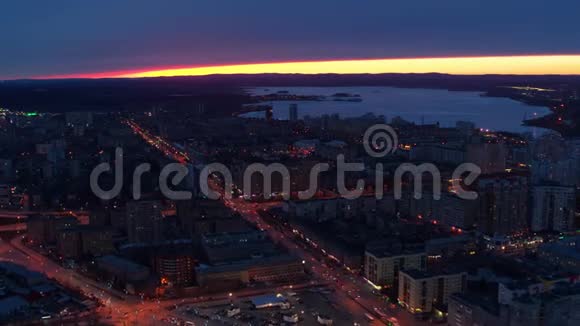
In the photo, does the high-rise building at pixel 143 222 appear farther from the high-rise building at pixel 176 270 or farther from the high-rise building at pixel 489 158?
the high-rise building at pixel 489 158

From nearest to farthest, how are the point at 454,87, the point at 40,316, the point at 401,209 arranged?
the point at 40,316 → the point at 401,209 → the point at 454,87

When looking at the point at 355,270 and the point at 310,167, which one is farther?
the point at 310,167

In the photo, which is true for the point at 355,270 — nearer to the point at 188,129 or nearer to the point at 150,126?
the point at 188,129

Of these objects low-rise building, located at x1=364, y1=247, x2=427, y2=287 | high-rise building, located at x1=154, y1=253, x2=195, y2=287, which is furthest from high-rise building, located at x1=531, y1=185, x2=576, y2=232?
high-rise building, located at x1=154, y1=253, x2=195, y2=287

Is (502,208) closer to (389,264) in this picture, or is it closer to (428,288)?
(389,264)

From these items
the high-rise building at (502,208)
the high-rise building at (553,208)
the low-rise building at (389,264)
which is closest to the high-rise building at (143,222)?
the low-rise building at (389,264)

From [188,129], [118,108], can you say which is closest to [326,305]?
[188,129]

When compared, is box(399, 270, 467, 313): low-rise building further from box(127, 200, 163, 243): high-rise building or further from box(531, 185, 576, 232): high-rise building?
box(127, 200, 163, 243): high-rise building
